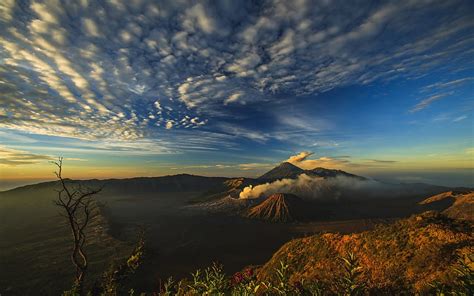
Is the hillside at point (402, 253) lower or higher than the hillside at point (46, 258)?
higher

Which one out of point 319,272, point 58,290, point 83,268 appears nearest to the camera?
point 83,268

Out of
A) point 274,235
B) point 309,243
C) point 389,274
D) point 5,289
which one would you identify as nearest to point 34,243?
point 5,289

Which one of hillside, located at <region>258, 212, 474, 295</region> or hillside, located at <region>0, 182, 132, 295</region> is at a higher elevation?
hillside, located at <region>258, 212, 474, 295</region>

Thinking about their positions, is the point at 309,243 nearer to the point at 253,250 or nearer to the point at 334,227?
the point at 253,250

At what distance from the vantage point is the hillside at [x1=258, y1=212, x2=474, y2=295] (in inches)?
896

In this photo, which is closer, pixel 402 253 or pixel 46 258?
pixel 402 253

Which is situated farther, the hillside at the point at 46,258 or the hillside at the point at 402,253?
the hillside at the point at 46,258

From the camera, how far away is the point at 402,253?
29.8m

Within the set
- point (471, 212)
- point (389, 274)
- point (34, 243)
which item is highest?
point (389, 274)

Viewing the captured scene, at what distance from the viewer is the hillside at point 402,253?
74.7 feet

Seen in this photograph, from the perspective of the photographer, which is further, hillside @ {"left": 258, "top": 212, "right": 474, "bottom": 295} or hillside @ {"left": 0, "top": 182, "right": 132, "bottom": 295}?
hillside @ {"left": 0, "top": 182, "right": 132, "bottom": 295}

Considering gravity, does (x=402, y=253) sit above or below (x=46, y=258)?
above

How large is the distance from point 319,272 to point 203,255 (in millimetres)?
126425

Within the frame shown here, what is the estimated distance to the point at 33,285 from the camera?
312ft
